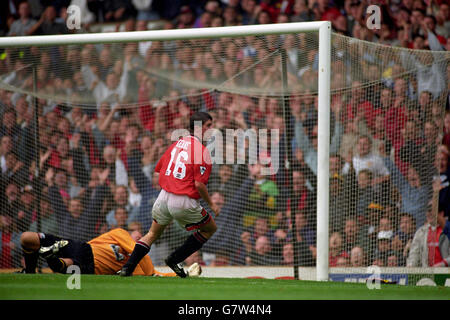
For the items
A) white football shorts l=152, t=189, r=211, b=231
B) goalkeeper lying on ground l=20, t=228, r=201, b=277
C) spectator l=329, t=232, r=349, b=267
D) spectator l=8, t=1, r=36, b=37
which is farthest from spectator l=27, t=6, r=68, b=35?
spectator l=329, t=232, r=349, b=267

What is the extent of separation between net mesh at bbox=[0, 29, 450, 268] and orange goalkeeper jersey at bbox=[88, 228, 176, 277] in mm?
1355

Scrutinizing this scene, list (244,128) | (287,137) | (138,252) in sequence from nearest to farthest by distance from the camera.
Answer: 1. (138,252)
2. (287,137)
3. (244,128)

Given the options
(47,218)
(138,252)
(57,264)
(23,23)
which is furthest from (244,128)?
(23,23)

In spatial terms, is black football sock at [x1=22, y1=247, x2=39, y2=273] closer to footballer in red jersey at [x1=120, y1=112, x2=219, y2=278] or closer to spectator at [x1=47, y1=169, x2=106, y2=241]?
footballer in red jersey at [x1=120, y1=112, x2=219, y2=278]

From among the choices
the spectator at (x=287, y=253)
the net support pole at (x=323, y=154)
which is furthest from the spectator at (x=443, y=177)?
the spectator at (x=287, y=253)

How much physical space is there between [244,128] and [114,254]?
2.25m

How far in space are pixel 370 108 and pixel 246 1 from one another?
3.45m

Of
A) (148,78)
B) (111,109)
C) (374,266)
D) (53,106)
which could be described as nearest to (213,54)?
(148,78)

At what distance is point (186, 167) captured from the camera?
645cm

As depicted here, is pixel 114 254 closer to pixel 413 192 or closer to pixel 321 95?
pixel 321 95

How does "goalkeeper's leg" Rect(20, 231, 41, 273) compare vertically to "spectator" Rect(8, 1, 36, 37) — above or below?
below

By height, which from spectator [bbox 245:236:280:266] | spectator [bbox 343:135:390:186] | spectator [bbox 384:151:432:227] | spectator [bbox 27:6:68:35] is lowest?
spectator [bbox 245:236:280:266]

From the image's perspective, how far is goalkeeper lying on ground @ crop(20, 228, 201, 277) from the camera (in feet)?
21.4

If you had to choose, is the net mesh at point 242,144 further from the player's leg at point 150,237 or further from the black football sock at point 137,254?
the black football sock at point 137,254
